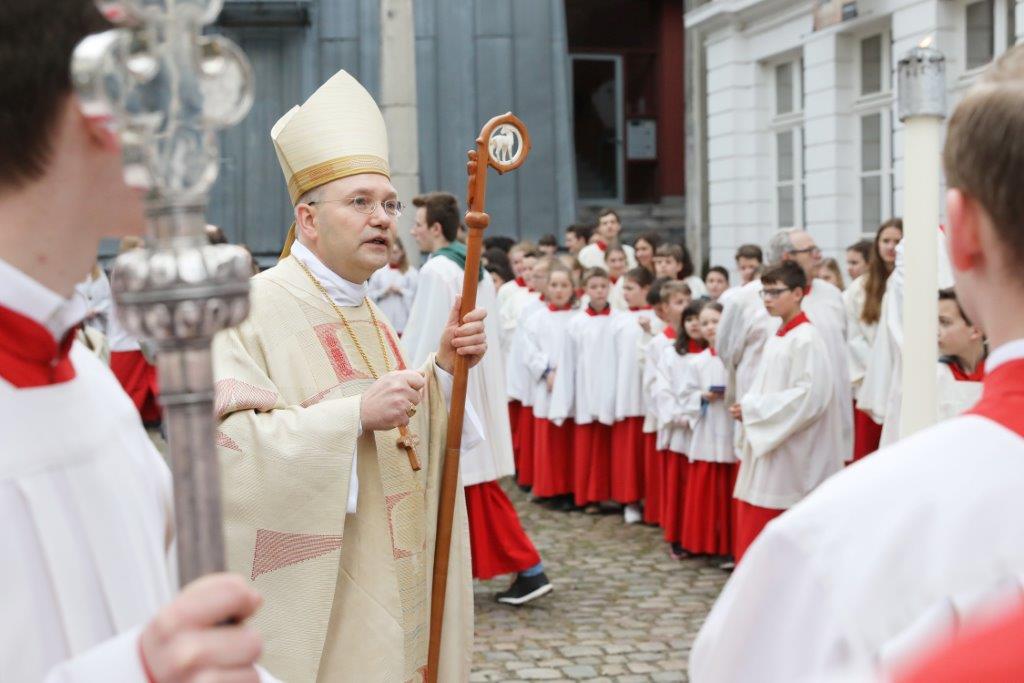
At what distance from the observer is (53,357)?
1.41 meters

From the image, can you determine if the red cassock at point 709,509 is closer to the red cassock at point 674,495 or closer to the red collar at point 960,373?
the red cassock at point 674,495

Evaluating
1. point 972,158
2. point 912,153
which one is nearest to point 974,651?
point 972,158

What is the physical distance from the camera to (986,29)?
11.7 m

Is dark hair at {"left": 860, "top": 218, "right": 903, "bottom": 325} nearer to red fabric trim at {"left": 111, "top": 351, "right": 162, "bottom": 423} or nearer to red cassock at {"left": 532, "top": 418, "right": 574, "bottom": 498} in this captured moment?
red cassock at {"left": 532, "top": 418, "right": 574, "bottom": 498}

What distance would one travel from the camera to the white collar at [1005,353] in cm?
143

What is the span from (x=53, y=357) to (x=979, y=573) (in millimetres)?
939

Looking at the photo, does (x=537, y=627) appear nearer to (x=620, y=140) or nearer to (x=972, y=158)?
(x=972, y=158)

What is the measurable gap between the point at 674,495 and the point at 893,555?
7058 mm

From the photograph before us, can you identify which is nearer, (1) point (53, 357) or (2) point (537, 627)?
(1) point (53, 357)

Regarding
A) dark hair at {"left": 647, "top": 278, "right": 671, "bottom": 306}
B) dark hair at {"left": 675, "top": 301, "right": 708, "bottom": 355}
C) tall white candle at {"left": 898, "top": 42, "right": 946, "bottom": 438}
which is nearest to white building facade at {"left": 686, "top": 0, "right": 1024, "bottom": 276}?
dark hair at {"left": 647, "top": 278, "right": 671, "bottom": 306}

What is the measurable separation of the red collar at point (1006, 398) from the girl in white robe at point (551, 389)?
8397 millimetres

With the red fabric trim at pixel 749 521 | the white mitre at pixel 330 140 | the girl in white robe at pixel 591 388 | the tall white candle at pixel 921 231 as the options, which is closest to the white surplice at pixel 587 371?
the girl in white robe at pixel 591 388

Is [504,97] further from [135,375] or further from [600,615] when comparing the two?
[600,615]

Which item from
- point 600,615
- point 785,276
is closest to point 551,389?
point 785,276
